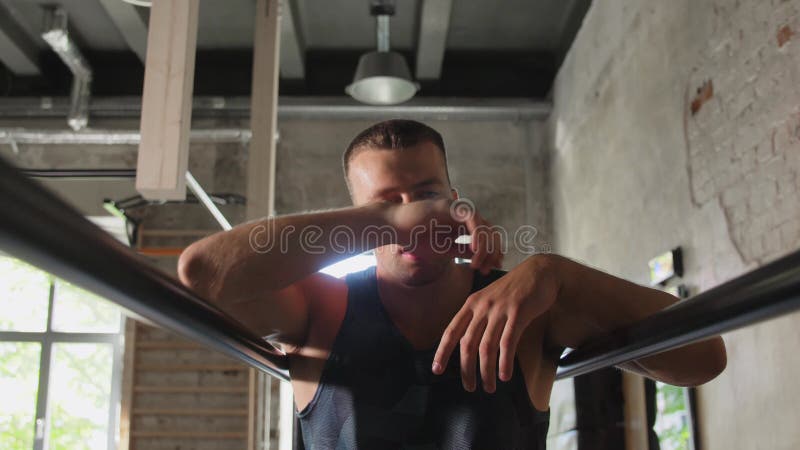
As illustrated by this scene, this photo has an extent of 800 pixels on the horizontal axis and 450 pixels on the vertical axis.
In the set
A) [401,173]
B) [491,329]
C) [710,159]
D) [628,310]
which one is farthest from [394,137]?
[710,159]

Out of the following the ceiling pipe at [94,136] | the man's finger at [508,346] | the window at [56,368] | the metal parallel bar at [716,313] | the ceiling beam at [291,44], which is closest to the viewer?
the metal parallel bar at [716,313]

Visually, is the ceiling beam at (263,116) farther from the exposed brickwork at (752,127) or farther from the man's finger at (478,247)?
the man's finger at (478,247)

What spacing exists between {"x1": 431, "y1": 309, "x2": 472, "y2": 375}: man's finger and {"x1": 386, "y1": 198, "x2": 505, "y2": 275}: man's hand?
114 millimetres

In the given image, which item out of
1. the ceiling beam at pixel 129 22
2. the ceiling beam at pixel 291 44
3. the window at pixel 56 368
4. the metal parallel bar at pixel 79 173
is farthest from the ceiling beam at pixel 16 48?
the metal parallel bar at pixel 79 173

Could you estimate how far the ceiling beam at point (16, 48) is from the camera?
5562 mm

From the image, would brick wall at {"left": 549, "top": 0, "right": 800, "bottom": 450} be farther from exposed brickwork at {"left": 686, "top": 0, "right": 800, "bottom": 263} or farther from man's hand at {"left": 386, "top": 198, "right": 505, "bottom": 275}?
man's hand at {"left": 386, "top": 198, "right": 505, "bottom": 275}

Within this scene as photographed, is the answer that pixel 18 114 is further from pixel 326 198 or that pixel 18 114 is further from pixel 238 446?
pixel 238 446

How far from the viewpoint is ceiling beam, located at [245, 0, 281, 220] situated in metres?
3.23

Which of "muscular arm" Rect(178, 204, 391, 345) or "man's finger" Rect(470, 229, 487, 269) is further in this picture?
"muscular arm" Rect(178, 204, 391, 345)

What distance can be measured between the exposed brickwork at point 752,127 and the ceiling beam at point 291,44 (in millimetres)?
3023

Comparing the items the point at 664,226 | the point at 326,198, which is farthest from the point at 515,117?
the point at 664,226

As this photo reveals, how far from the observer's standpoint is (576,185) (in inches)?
213

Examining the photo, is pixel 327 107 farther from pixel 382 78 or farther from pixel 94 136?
pixel 94 136

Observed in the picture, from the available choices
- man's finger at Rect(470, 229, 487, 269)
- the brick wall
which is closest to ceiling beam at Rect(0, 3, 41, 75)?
the brick wall
